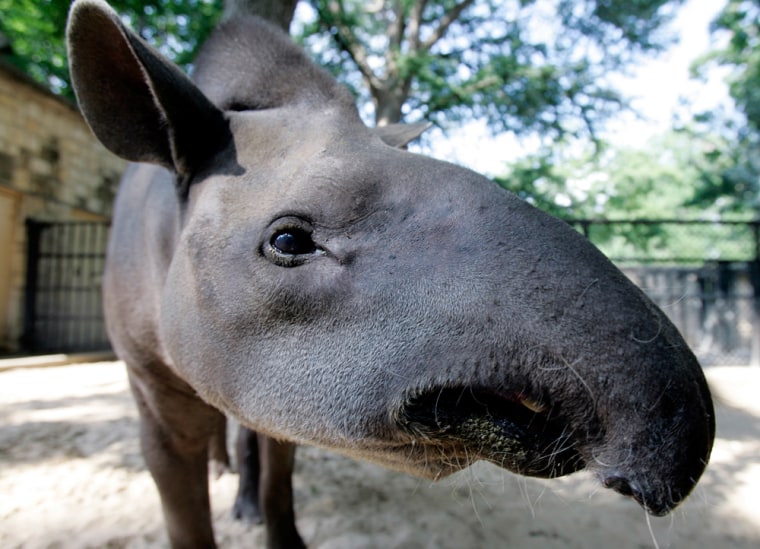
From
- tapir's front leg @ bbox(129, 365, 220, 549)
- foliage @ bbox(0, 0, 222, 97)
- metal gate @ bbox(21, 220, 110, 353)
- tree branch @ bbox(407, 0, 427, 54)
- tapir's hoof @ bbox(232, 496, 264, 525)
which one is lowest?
metal gate @ bbox(21, 220, 110, 353)

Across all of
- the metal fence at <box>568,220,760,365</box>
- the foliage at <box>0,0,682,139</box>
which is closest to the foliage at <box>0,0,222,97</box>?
the foliage at <box>0,0,682,139</box>

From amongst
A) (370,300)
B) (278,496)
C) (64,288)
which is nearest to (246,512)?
(278,496)

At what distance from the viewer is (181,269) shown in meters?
1.79

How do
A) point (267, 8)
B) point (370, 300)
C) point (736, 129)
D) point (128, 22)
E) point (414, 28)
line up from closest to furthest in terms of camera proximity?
1. point (370, 300)
2. point (267, 8)
3. point (128, 22)
4. point (414, 28)
5. point (736, 129)

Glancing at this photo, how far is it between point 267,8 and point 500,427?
15.0 feet

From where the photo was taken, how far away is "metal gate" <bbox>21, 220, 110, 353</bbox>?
9.94 m

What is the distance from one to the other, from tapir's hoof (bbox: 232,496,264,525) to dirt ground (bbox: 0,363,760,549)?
0.19ft

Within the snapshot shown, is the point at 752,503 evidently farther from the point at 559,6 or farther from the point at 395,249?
the point at 559,6

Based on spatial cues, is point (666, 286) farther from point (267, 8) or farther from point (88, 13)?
point (88, 13)

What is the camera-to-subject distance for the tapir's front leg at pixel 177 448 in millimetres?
2375

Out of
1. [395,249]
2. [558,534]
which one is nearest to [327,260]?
[395,249]

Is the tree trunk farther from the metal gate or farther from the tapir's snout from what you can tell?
the metal gate

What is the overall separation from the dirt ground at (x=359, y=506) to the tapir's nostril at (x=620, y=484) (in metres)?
1.32

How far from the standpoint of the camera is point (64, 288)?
1056cm
